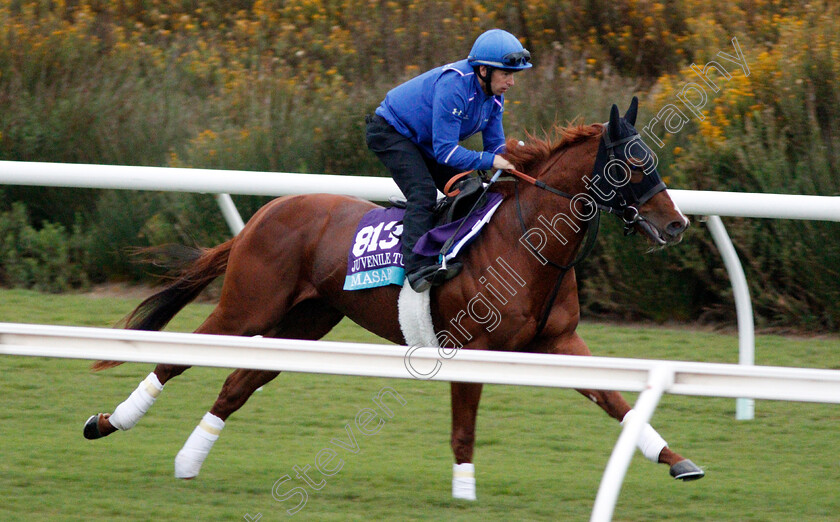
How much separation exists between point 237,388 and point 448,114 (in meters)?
1.39

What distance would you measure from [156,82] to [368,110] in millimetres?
2423

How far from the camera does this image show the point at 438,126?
3.92 meters

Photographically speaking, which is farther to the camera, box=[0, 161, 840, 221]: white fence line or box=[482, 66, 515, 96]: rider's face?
box=[0, 161, 840, 221]: white fence line

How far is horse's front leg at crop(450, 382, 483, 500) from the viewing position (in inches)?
145

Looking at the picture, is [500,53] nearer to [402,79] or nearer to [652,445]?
[652,445]

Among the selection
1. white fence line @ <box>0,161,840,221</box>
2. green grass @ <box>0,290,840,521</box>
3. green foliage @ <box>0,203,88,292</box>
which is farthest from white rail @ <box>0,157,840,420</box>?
green foliage @ <box>0,203,88,292</box>

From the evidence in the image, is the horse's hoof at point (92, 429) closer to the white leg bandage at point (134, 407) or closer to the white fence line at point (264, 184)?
the white leg bandage at point (134, 407)

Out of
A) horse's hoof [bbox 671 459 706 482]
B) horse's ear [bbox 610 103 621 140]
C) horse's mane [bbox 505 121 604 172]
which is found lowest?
horse's hoof [bbox 671 459 706 482]

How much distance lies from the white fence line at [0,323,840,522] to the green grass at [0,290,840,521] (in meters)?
1.07

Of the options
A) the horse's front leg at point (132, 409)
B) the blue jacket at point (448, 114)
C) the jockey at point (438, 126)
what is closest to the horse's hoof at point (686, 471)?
the jockey at point (438, 126)

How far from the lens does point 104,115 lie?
8055 mm

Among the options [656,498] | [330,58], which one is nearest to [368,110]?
[330,58]

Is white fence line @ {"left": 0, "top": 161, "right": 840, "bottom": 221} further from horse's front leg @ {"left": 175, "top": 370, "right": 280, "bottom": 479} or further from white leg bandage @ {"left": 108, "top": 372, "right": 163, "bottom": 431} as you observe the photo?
white leg bandage @ {"left": 108, "top": 372, "right": 163, "bottom": 431}

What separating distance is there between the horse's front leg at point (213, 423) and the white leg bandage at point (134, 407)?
0.75ft
